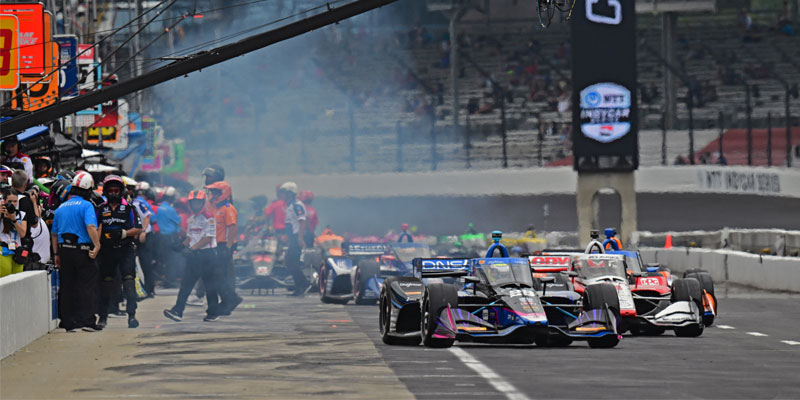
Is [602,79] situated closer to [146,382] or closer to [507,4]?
[507,4]

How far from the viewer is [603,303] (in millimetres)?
16906

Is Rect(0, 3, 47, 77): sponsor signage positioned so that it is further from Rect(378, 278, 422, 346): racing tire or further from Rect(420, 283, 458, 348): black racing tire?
Rect(420, 283, 458, 348): black racing tire

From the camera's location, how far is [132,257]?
20.2 metres

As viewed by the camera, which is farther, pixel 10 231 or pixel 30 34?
pixel 30 34

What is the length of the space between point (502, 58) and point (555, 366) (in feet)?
154

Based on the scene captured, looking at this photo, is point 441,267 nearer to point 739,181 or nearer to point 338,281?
point 338,281

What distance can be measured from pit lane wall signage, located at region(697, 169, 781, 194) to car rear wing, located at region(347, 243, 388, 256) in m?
21.7

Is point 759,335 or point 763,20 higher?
point 763,20

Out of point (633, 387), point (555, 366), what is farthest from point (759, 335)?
point (633, 387)

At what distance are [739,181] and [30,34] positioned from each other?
28748 mm

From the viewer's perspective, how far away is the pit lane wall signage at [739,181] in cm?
4719

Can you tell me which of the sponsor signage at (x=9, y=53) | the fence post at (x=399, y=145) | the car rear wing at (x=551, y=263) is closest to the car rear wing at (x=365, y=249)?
the sponsor signage at (x=9, y=53)

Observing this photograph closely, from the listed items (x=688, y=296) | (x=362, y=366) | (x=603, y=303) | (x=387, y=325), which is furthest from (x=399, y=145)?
(x=362, y=366)

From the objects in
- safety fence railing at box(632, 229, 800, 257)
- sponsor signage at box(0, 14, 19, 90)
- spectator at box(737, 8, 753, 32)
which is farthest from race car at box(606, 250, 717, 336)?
spectator at box(737, 8, 753, 32)
